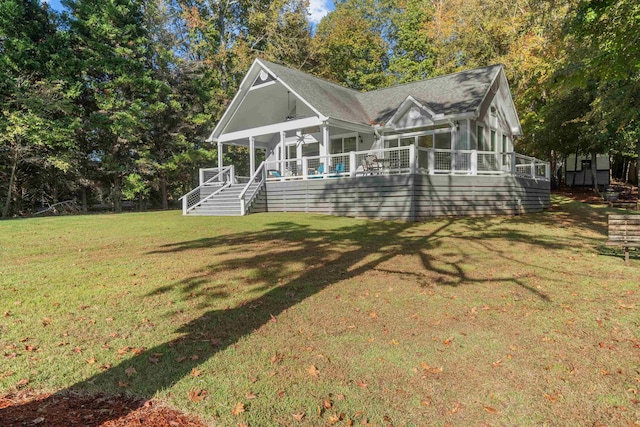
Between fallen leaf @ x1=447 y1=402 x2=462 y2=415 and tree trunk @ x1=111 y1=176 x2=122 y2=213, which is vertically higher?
tree trunk @ x1=111 y1=176 x2=122 y2=213

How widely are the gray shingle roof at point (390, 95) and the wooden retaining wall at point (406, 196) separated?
11.5 ft

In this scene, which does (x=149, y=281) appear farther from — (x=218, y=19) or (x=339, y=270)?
(x=218, y=19)

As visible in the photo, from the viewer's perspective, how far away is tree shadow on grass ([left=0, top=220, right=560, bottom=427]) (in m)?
3.19

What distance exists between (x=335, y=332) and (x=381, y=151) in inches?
432

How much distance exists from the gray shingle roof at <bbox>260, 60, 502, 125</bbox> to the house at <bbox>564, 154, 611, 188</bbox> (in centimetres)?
A: 1731

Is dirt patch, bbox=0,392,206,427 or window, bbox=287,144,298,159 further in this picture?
window, bbox=287,144,298,159

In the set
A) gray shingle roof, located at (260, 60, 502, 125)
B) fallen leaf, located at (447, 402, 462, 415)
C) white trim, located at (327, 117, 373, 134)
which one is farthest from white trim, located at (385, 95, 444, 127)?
fallen leaf, located at (447, 402, 462, 415)

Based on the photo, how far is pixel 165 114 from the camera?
90.7 feet

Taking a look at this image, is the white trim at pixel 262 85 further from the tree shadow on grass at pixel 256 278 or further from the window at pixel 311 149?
the tree shadow on grass at pixel 256 278

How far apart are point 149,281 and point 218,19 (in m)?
33.1

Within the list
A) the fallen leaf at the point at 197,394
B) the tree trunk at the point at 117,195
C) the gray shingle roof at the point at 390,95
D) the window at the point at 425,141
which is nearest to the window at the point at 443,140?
the window at the point at 425,141

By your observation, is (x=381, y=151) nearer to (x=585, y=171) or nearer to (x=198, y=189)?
(x=198, y=189)

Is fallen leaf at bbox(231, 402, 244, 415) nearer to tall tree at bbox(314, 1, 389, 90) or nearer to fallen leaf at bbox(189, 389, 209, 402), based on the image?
fallen leaf at bbox(189, 389, 209, 402)

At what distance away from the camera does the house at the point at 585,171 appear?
101 feet
